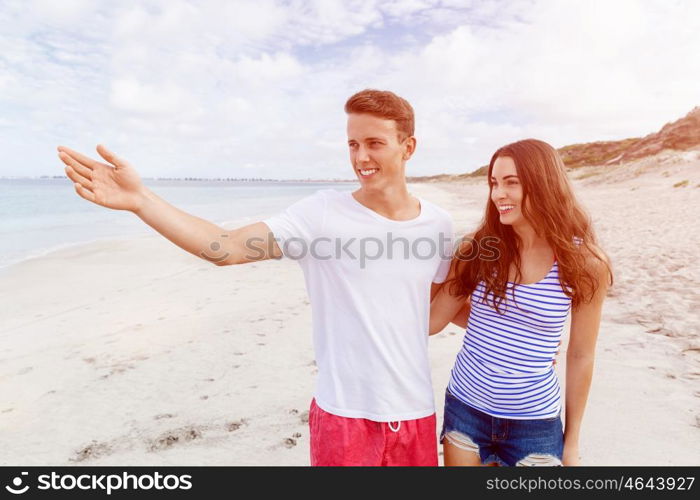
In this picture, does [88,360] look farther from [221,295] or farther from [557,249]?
[557,249]

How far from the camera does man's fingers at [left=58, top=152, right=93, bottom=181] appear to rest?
6.57 feet

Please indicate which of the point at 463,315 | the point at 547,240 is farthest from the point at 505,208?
the point at 463,315

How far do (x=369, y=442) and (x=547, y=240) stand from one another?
4.27 feet

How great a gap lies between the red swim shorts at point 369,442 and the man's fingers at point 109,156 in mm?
1425

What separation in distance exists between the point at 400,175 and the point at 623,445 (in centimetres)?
299

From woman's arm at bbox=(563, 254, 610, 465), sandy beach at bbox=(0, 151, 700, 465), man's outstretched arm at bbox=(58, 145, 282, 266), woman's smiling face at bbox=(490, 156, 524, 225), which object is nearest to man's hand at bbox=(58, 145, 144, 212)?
man's outstretched arm at bbox=(58, 145, 282, 266)

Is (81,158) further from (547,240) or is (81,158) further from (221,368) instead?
(221,368)

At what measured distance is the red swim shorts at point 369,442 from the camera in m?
2.21

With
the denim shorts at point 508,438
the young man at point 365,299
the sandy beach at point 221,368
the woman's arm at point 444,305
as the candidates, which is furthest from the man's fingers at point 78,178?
the sandy beach at point 221,368

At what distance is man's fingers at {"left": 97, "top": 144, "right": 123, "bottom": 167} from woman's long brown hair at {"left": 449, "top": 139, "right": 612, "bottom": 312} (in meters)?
1.65

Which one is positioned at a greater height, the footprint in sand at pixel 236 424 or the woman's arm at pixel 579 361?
the woman's arm at pixel 579 361
